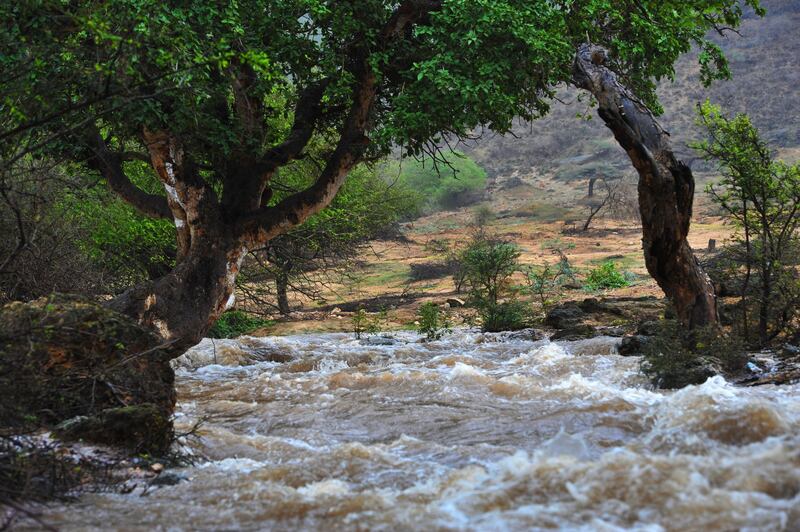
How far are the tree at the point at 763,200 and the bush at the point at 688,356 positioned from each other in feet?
5.55

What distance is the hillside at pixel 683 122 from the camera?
51875mm

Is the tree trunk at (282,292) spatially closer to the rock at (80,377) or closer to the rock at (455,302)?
the rock at (455,302)

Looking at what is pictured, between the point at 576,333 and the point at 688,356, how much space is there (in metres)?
5.73

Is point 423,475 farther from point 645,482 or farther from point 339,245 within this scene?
point 339,245

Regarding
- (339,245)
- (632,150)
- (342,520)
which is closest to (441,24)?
(632,150)

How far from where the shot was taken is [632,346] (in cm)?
1165

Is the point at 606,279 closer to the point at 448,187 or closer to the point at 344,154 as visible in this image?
the point at 344,154

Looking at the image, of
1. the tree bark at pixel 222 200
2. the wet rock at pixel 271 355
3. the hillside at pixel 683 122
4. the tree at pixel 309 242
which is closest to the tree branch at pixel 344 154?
the tree bark at pixel 222 200

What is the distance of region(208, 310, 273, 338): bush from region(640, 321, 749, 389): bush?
38.3ft

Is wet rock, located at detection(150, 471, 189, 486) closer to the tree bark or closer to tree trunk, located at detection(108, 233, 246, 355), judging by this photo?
tree trunk, located at detection(108, 233, 246, 355)

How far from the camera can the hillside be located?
170ft

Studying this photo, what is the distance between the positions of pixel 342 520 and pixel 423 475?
1187mm

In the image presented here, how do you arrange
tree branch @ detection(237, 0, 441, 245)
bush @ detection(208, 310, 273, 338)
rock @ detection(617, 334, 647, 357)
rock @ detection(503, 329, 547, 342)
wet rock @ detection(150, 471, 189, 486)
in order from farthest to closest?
bush @ detection(208, 310, 273, 338) → rock @ detection(503, 329, 547, 342) → rock @ detection(617, 334, 647, 357) → tree branch @ detection(237, 0, 441, 245) → wet rock @ detection(150, 471, 189, 486)

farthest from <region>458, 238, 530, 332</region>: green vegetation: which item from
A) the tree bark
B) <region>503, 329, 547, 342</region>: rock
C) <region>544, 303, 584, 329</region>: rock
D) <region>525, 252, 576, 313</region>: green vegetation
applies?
the tree bark
